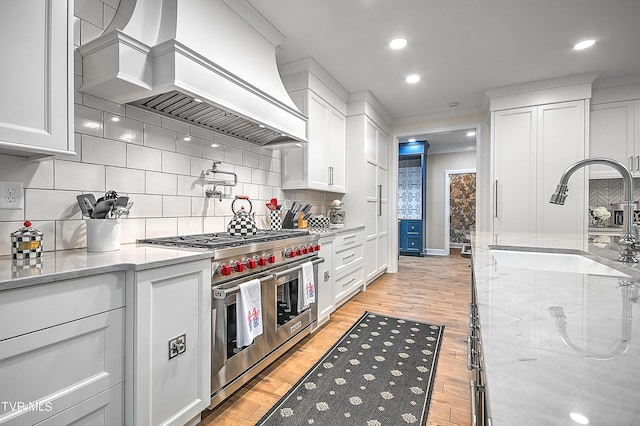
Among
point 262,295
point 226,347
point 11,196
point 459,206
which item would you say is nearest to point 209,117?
point 11,196

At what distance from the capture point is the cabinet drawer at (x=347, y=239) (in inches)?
126

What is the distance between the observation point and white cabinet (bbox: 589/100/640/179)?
Result: 3.54 m

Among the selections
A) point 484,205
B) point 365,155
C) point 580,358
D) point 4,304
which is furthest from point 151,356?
point 484,205

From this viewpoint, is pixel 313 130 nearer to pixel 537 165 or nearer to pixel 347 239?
pixel 347 239

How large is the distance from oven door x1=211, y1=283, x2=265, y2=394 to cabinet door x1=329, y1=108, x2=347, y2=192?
217cm

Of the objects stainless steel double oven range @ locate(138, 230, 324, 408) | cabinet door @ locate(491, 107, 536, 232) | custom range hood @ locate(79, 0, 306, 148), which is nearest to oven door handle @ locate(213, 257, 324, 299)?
stainless steel double oven range @ locate(138, 230, 324, 408)

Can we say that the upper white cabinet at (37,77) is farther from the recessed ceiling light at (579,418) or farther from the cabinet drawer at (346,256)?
the cabinet drawer at (346,256)

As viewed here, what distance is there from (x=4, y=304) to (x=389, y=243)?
15.6ft

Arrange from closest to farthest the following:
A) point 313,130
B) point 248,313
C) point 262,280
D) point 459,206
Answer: point 248,313
point 262,280
point 313,130
point 459,206

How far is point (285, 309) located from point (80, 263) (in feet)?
4.47

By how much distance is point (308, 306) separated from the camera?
2.47 metres

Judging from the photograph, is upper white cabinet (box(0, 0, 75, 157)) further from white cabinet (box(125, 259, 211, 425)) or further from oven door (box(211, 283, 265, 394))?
oven door (box(211, 283, 265, 394))

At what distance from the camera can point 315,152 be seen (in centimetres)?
329

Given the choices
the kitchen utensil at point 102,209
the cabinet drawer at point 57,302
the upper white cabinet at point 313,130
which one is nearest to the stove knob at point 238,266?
the cabinet drawer at point 57,302
